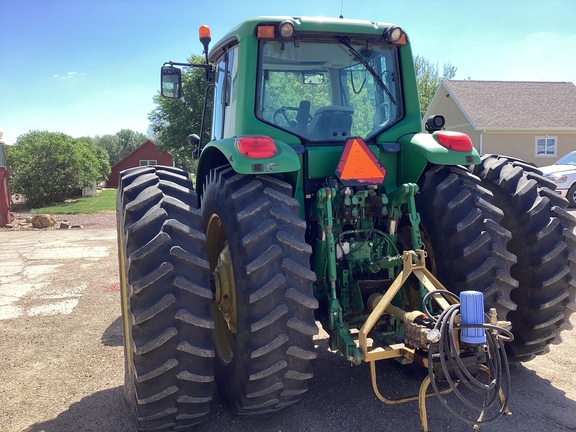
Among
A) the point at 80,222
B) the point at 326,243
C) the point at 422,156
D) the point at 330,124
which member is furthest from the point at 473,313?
the point at 80,222

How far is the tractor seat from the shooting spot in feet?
11.4

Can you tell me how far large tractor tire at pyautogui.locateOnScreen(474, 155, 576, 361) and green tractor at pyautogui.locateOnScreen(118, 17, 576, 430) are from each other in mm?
11

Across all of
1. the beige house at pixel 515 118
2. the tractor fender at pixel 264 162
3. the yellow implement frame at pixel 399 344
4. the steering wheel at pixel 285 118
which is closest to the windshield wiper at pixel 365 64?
the steering wheel at pixel 285 118

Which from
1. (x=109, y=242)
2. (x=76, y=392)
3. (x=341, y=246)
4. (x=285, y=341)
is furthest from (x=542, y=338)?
(x=109, y=242)

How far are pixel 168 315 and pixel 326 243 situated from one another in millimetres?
1063

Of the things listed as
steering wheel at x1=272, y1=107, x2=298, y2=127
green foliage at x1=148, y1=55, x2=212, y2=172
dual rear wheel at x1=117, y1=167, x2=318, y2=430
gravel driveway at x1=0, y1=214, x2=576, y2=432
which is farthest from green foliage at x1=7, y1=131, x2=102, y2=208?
dual rear wheel at x1=117, y1=167, x2=318, y2=430

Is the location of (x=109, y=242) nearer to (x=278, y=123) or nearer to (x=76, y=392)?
(x=76, y=392)

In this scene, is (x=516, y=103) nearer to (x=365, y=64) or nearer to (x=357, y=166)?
(x=365, y=64)

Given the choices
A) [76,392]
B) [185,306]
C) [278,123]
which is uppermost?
[278,123]

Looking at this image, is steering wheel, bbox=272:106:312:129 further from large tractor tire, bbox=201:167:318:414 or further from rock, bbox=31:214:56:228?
rock, bbox=31:214:56:228

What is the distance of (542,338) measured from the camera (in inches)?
139

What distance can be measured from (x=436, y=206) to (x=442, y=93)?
A: 26129 mm

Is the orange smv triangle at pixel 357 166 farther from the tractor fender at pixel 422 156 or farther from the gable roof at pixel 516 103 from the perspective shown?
the gable roof at pixel 516 103

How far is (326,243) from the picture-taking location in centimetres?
304
